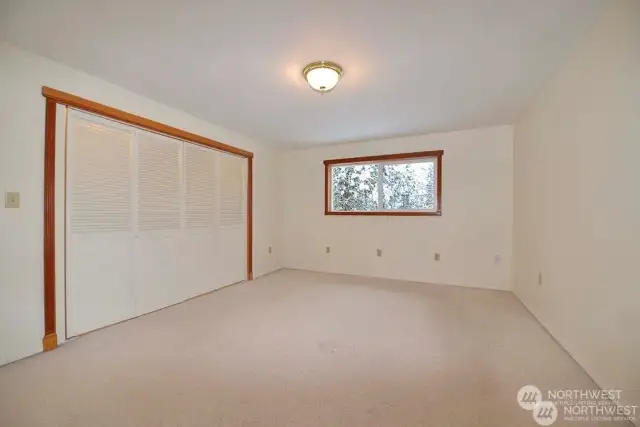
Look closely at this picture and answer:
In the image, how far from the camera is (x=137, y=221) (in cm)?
267

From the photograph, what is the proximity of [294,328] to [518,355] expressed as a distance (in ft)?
5.66

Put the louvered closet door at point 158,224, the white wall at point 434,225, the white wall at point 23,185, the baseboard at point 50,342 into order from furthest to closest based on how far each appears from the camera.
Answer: the white wall at point 434,225, the louvered closet door at point 158,224, the baseboard at point 50,342, the white wall at point 23,185

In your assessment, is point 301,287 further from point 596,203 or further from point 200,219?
point 596,203

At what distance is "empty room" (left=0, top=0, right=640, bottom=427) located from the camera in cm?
142

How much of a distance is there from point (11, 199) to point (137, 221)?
2.99 ft

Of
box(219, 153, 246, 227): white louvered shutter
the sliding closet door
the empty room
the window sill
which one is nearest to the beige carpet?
the empty room

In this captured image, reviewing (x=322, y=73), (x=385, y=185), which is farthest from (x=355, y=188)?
(x=322, y=73)

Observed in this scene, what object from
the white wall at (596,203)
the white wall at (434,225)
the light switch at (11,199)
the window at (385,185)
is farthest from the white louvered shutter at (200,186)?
the white wall at (596,203)

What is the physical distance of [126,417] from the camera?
1311 millimetres

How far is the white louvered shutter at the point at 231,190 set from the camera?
371 centimetres

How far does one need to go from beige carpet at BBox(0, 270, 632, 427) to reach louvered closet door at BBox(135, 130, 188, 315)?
0.29 metres

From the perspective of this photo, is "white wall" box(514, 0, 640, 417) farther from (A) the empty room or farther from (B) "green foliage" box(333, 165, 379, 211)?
(B) "green foliage" box(333, 165, 379, 211)

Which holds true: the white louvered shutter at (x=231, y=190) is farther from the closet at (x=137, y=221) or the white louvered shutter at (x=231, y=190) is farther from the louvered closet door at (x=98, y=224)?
the louvered closet door at (x=98, y=224)

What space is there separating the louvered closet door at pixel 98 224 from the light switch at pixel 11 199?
30 centimetres
